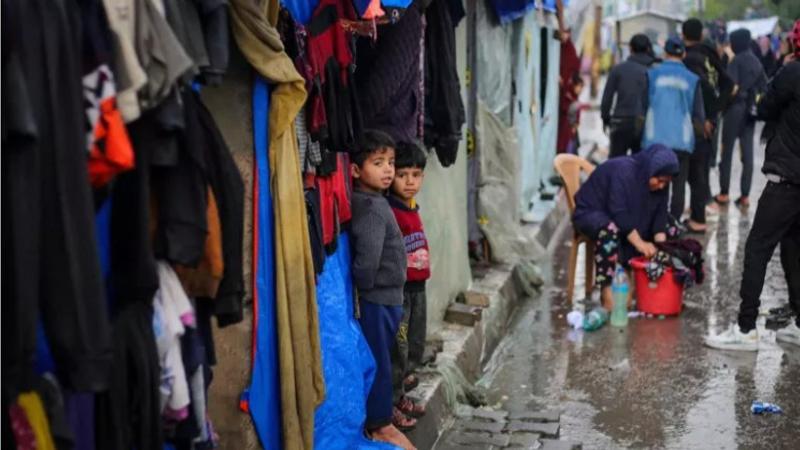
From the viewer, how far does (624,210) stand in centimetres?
916

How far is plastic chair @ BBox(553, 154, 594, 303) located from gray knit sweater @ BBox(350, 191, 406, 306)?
3.77 metres

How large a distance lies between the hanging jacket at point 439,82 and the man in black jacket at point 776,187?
2.06 meters

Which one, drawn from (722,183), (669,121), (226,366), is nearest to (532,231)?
(669,121)

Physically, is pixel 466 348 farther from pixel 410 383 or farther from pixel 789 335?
pixel 789 335

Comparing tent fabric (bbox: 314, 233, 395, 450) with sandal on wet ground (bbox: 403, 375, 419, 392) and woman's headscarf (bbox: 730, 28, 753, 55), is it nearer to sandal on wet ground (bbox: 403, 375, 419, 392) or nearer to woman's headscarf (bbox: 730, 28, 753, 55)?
sandal on wet ground (bbox: 403, 375, 419, 392)

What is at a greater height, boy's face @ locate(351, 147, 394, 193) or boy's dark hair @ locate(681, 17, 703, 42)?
boy's dark hair @ locate(681, 17, 703, 42)

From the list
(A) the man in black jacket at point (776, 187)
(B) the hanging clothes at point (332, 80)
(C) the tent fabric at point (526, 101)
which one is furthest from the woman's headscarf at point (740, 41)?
(B) the hanging clothes at point (332, 80)

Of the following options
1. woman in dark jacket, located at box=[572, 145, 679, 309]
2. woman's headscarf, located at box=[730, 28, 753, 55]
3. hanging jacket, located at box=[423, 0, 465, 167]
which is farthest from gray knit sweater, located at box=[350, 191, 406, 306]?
woman's headscarf, located at box=[730, 28, 753, 55]

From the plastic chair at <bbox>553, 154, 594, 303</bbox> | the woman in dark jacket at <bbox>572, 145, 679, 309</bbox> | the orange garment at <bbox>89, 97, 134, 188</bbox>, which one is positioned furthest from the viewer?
the plastic chair at <bbox>553, 154, 594, 303</bbox>

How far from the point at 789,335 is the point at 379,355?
385 cm

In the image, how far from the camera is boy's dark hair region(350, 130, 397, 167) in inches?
230

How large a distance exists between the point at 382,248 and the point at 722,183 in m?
9.27

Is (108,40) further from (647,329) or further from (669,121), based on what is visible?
(669,121)

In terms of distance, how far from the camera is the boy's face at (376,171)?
19.4 feet
